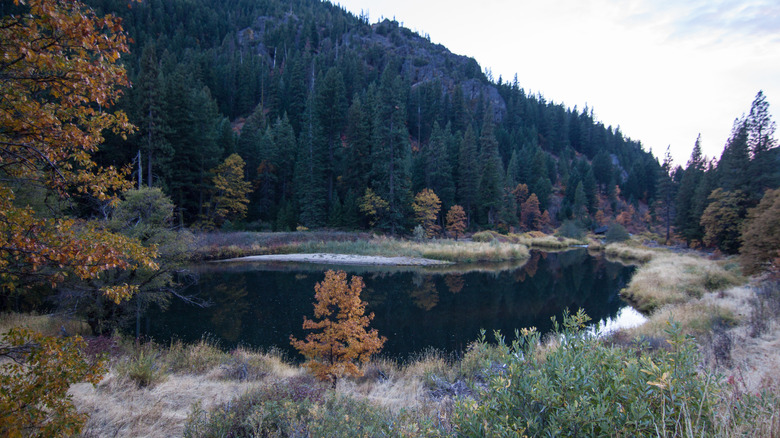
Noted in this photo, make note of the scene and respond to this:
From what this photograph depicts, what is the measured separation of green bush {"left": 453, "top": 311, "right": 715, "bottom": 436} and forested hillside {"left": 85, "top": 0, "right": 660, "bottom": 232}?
18.5 metres

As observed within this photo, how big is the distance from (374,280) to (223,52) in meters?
98.8

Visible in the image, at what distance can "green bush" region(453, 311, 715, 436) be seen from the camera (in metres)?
2.22

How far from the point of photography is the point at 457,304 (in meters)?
17.5

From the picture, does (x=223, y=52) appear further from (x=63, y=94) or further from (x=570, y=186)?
(x=63, y=94)

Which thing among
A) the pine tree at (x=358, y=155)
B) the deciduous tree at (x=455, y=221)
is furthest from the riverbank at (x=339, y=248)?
the pine tree at (x=358, y=155)

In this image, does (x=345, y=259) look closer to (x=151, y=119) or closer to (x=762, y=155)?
Result: (x=151, y=119)

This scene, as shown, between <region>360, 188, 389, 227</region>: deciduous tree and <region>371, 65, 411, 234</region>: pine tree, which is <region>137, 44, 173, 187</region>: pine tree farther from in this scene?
<region>371, 65, 411, 234</region>: pine tree

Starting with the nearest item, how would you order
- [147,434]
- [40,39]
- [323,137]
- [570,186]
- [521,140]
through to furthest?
1. [40,39]
2. [147,434]
3. [323,137]
4. [570,186]
5. [521,140]

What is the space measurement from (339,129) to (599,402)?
172ft

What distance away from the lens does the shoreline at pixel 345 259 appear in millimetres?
29938

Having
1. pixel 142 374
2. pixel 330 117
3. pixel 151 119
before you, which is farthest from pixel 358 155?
pixel 142 374

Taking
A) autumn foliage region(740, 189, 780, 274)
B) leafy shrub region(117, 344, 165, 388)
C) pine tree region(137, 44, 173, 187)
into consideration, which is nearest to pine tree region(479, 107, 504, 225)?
autumn foliage region(740, 189, 780, 274)

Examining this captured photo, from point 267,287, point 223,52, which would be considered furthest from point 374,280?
point 223,52

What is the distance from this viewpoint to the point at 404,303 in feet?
57.6
